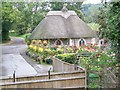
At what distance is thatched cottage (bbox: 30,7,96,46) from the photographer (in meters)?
2.10

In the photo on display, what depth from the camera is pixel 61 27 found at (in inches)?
91.7

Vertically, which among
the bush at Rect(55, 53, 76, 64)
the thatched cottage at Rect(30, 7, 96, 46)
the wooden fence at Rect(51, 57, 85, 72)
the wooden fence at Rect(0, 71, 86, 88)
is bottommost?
the wooden fence at Rect(0, 71, 86, 88)

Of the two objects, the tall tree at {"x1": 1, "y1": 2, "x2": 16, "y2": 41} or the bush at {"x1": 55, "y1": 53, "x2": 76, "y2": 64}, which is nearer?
the tall tree at {"x1": 1, "y1": 2, "x2": 16, "y2": 41}

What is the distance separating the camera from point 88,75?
2.05 meters

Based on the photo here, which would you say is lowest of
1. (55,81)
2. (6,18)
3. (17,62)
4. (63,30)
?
(55,81)

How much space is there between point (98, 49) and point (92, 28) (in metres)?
0.21

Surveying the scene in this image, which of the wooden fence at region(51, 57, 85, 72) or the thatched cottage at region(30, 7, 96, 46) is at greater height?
the thatched cottage at region(30, 7, 96, 46)

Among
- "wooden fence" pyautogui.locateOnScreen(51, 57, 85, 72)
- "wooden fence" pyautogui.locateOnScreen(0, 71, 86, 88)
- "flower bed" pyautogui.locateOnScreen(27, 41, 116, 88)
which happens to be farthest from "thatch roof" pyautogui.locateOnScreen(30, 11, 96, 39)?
"wooden fence" pyautogui.locateOnScreen(0, 71, 86, 88)

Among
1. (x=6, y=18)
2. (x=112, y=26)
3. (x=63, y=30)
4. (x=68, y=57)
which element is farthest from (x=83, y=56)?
(x=6, y=18)

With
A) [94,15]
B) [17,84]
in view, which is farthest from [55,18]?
[17,84]

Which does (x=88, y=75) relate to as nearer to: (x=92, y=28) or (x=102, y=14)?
(x=92, y=28)

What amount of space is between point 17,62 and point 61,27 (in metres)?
0.64

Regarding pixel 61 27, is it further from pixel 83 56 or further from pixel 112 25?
pixel 112 25

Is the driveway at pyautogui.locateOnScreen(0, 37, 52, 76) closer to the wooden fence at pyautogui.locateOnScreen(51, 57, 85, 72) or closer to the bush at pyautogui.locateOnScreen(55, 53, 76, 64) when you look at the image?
the wooden fence at pyautogui.locateOnScreen(51, 57, 85, 72)
